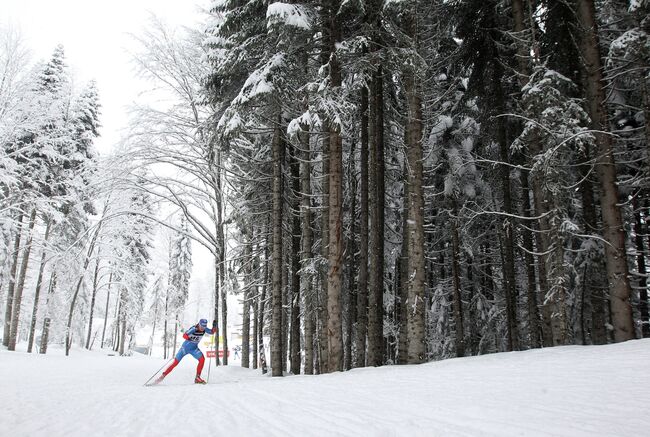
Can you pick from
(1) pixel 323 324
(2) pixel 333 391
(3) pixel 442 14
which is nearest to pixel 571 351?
(2) pixel 333 391

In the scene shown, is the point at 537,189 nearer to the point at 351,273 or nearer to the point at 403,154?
the point at 403,154

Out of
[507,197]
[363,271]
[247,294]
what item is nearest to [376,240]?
[363,271]

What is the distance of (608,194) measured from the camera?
26.2 ft

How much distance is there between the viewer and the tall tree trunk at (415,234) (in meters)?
8.30

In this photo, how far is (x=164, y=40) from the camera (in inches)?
605

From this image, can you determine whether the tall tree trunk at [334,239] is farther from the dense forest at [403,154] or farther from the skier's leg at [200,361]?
the skier's leg at [200,361]

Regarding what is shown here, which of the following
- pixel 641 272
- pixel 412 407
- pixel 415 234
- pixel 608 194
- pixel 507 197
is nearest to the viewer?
pixel 412 407

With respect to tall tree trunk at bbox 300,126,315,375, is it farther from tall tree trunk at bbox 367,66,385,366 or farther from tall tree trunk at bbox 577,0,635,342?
tall tree trunk at bbox 577,0,635,342

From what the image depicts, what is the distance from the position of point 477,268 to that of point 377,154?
9.12 m

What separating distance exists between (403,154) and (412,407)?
9.72 m

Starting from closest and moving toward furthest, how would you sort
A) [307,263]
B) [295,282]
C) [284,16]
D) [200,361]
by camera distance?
[284,16], [200,361], [307,263], [295,282]

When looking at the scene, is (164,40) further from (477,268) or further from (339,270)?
(477,268)

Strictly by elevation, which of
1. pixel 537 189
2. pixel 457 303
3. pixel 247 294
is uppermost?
pixel 537 189

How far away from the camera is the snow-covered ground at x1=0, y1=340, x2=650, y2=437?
9.17 ft
